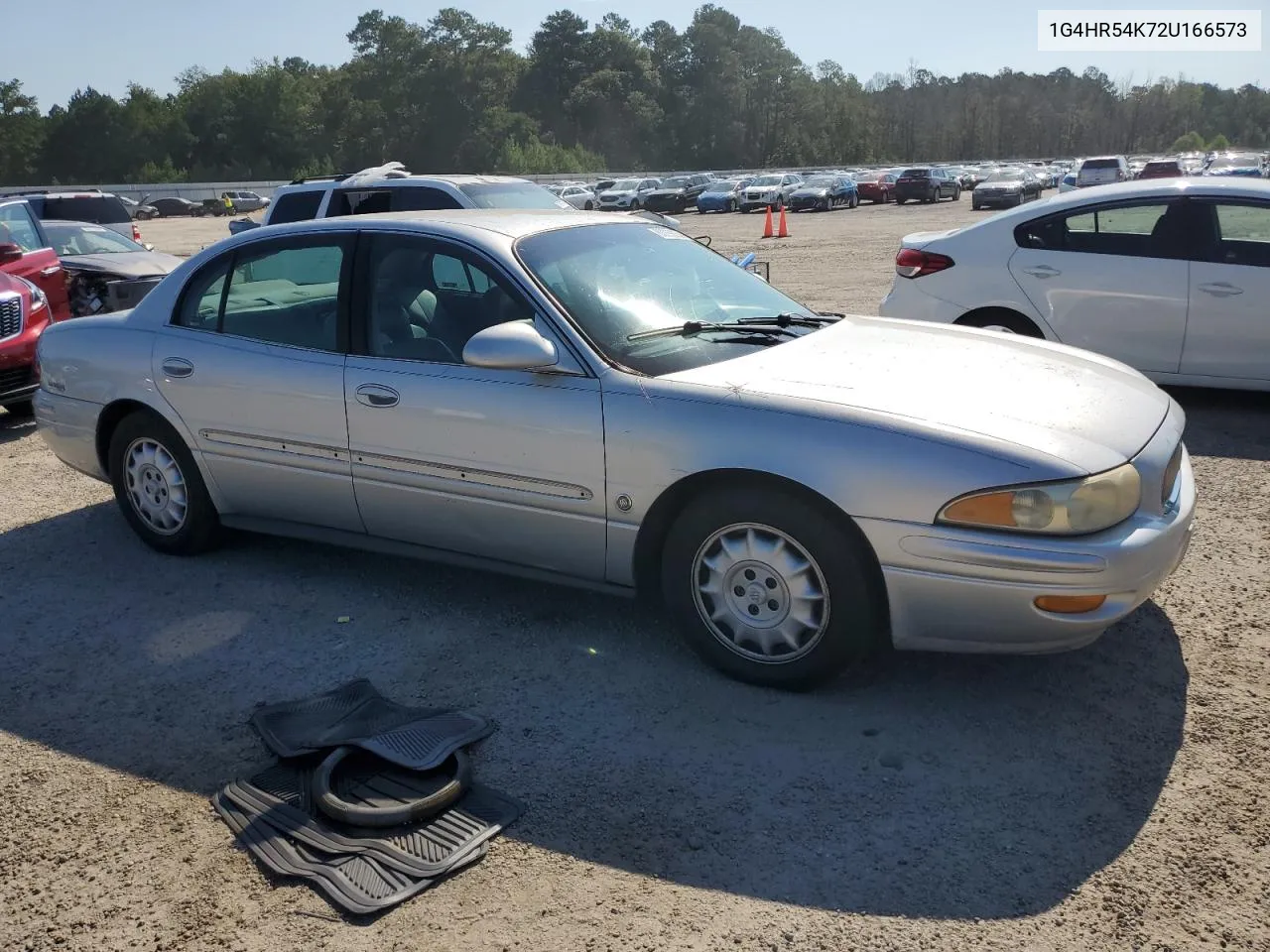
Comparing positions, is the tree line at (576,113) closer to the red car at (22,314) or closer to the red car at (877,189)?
the red car at (877,189)

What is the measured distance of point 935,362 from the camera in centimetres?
400

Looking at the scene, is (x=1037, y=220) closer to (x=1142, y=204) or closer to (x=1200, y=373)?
(x=1142, y=204)

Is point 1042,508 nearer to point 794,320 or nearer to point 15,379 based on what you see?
point 794,320

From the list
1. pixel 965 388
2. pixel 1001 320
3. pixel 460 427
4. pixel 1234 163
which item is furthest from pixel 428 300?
pixel 1234 163

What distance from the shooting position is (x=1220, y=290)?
6.84m

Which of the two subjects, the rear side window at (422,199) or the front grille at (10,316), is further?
the rear side window at (422,199)

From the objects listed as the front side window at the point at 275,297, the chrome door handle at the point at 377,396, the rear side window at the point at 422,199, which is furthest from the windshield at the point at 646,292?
the rear side window at the point at 422,199

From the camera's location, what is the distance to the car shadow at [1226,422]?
21.0 feet

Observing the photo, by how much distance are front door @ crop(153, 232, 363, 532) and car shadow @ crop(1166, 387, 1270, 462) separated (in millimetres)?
4829

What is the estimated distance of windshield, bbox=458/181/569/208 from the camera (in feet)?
34.8

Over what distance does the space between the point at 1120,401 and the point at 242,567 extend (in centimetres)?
377

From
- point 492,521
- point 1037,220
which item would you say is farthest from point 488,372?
point 1037,220

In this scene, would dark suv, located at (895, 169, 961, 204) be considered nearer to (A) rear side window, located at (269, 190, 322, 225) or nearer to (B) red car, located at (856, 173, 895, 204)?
(B) red car, located at (856, 173, 895, 204)

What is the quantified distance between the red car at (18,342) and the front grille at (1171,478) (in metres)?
7.58
